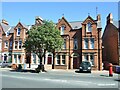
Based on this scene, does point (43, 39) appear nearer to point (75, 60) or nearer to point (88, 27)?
point (75, 60)

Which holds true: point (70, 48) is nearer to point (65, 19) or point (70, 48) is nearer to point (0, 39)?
point (65, 19)

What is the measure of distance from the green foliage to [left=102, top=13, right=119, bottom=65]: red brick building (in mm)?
15520

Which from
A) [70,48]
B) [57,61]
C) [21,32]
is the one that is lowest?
[57,61]

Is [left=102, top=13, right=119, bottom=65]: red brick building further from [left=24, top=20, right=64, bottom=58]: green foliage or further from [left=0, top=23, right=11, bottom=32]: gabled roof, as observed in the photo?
[left=0, top=23, right=11, bottom=32]: gabled roof

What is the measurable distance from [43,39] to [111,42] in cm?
1979

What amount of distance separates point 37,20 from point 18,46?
23.5 ft

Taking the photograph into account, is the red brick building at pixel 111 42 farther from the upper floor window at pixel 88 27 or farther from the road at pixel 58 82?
the road at pixel 58 82

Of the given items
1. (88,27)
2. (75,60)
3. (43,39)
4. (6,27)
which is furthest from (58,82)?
(6,27)

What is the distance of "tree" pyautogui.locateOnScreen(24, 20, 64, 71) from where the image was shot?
30391 millimetres

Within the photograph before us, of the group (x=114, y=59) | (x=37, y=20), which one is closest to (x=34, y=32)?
(x=37, y=20)

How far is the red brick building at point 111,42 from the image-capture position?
4219 centimetres

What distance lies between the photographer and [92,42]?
129 feet

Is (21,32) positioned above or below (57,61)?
above

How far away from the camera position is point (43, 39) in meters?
30.2
